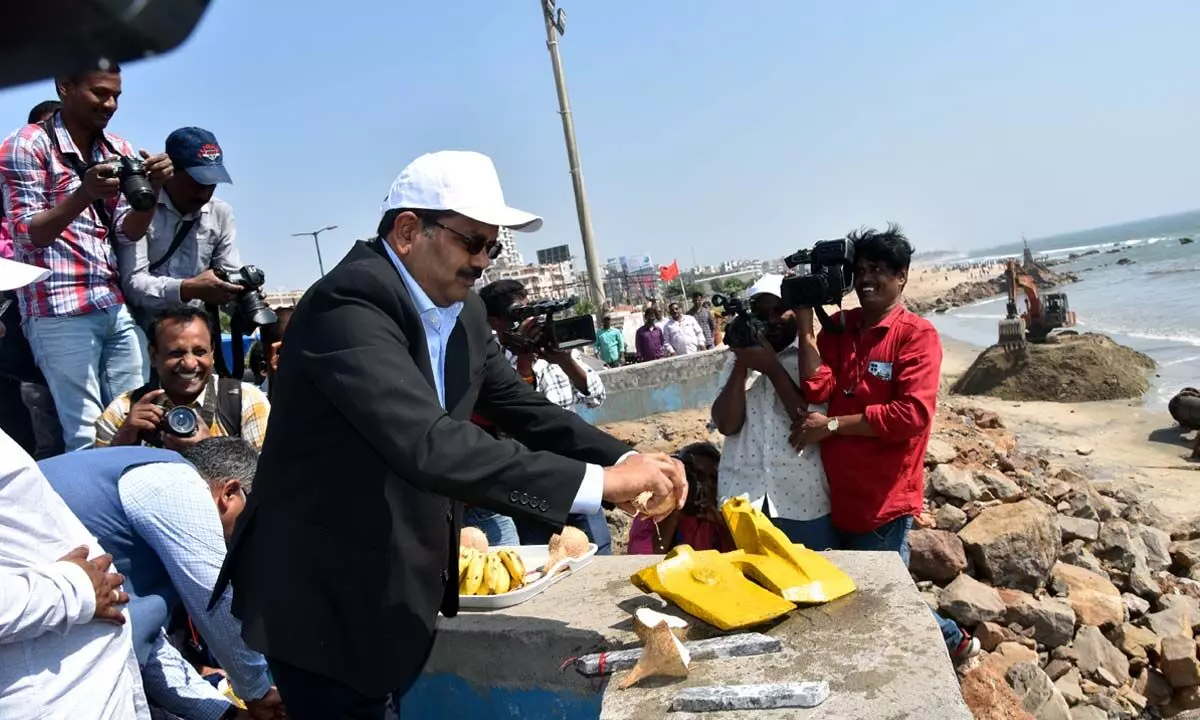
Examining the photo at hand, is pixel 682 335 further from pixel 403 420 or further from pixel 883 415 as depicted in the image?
pixel 403 420

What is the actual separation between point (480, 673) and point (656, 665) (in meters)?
0.73

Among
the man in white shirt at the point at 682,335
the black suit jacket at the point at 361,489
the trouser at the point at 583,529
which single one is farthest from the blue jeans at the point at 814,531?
the man in white shirt at the point at 682,335

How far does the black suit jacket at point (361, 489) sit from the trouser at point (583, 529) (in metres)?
1.87

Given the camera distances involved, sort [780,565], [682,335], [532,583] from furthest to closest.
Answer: [682,335] < [532,583] < [780,565]

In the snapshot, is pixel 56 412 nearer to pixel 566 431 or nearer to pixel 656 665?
pixel 566 431

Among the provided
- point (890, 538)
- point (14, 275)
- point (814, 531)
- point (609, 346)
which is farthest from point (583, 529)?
point (609, 346)

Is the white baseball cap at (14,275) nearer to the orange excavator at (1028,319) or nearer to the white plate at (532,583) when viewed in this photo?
the white plate at (532,583)

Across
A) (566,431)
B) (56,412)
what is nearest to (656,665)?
(566,431)

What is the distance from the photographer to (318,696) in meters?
2.00

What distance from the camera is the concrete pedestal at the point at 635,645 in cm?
182

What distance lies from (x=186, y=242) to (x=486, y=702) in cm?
247

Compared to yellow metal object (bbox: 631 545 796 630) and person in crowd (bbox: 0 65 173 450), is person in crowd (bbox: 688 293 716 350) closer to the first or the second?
person in crowd (bbox: 0 65 173 450)

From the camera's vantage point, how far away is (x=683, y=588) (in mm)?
2262

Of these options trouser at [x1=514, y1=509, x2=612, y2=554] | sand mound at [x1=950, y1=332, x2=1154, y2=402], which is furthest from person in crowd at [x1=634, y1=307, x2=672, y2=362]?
trouser at [x1=514, y1=509, x2=612, y2=554]
